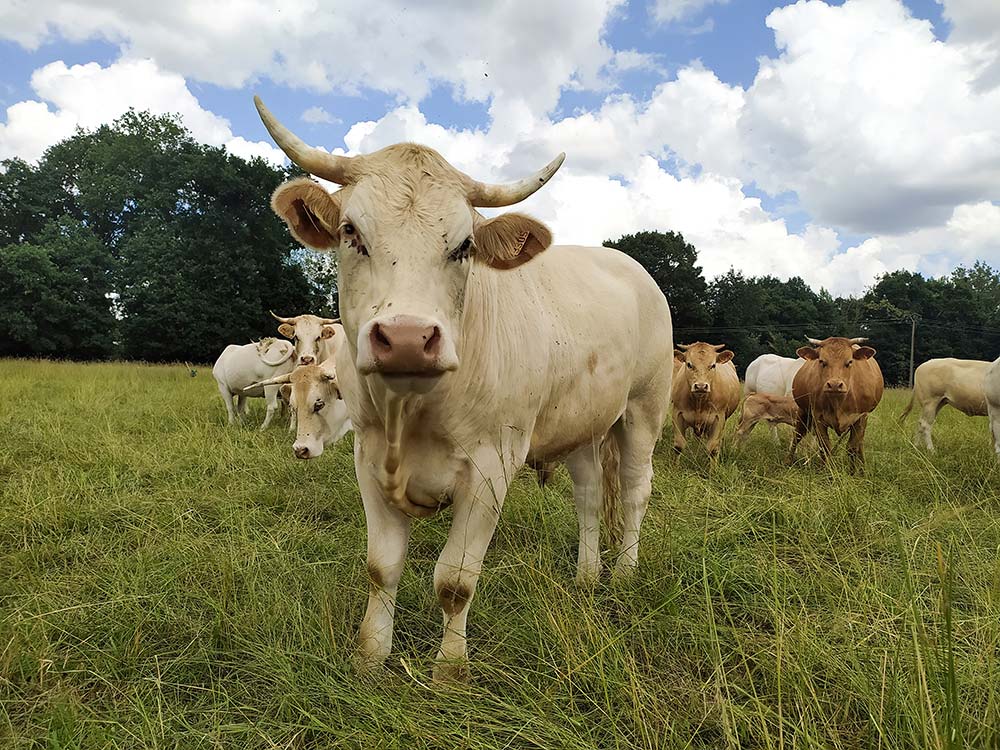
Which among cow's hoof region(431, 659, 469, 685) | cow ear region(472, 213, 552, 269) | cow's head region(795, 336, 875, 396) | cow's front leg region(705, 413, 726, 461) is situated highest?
cow ear region(472, 213, 552, 269)

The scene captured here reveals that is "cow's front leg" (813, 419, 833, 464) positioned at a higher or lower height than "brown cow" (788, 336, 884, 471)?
lower

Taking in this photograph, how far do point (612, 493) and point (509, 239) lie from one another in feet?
7.26

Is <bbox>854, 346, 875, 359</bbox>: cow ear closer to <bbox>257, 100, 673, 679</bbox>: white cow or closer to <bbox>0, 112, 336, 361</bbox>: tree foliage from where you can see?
<bbox>257, 100, 673, 679</bbox>: white cow

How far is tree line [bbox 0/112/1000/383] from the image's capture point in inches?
1127

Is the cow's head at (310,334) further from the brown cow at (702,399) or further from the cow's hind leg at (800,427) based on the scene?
the cow's hind leg at (800,427)

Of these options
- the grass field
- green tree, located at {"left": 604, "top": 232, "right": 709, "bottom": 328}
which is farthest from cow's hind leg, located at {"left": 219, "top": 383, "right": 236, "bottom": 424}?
green tree, located at {"left": 604, "top": 232, "right": 709, "bottom": 328}

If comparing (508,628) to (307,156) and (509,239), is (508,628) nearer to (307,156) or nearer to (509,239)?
(509,239)

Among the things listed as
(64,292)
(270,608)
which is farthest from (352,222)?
(64,292)

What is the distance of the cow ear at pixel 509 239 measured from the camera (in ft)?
8.00

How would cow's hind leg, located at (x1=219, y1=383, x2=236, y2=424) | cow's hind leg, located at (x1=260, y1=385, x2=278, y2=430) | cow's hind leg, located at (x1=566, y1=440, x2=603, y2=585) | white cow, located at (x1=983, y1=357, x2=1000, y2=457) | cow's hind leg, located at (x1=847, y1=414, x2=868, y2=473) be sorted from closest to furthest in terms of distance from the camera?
cow's hind leg, located at (x1=566, y1=440, x2=603, y2=585) → cow's hind leg, located at (x1=847, y1=414, x2=868, y2=473) → white cow, located at (x1=983, y1=357, x2=1000, y2=457) → cow's hind leg, located at (x1=260, y1=385, x2=278, y2=430) → cow's hind leg, located at (x1=219, y1=383, x2=236, y2=424)

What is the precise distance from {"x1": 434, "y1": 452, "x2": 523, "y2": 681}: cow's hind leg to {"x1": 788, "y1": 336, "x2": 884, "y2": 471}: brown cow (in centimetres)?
590

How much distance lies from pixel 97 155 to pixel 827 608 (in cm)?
4502

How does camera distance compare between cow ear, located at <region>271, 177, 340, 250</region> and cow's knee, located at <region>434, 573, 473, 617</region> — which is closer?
cow ear, located at <region>271, 177, 340, 250</region>

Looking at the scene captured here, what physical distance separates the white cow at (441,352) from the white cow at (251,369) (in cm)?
753
